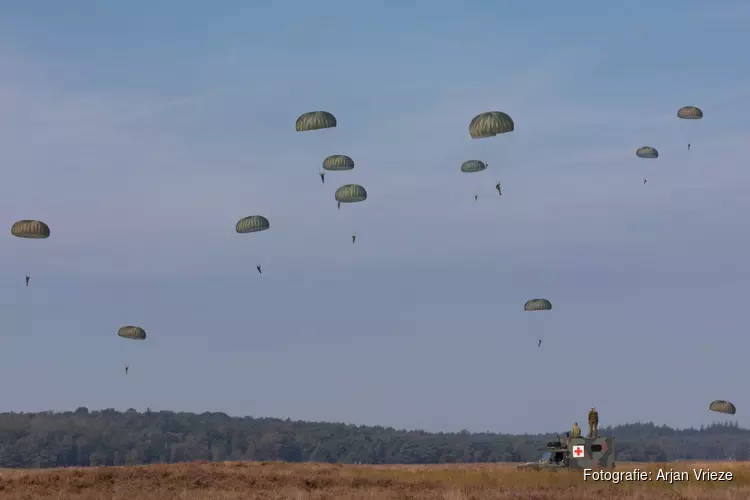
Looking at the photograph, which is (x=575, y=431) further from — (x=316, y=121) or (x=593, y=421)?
(x=316, y=121)

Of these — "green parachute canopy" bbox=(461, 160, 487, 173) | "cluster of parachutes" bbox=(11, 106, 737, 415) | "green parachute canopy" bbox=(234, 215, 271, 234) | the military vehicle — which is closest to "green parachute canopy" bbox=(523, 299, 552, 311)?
"cluster of parachutes" bbox=(11, 106, 737, 415)

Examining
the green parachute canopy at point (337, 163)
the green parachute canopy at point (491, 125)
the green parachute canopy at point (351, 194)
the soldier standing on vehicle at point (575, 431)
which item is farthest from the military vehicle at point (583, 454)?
the green parachute canopy at point (337, 163)

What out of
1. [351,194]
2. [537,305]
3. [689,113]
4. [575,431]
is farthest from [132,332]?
[689,113]

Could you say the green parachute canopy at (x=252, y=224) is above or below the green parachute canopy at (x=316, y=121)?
below

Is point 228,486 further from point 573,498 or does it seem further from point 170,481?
point 573,498

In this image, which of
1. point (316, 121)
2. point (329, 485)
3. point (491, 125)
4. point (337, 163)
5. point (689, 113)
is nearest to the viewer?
point (329, 485)

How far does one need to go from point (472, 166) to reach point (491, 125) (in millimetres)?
16984

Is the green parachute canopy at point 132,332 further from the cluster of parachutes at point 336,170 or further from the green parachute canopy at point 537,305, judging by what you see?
the green parachute canopy at point 537,305

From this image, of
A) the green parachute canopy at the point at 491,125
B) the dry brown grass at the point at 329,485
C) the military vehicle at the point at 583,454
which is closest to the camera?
the dry brown grass at the point at 329,485

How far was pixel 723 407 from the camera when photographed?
98.4 metres

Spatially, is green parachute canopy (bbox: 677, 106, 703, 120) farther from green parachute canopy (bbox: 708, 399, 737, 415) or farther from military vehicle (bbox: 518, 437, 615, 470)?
military vehicle (bbox: 518, 437, 615, 470)

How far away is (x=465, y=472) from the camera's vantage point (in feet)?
188

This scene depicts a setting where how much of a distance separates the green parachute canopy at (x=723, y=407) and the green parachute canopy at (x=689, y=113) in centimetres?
2496

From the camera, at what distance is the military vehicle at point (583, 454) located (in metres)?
55.0
